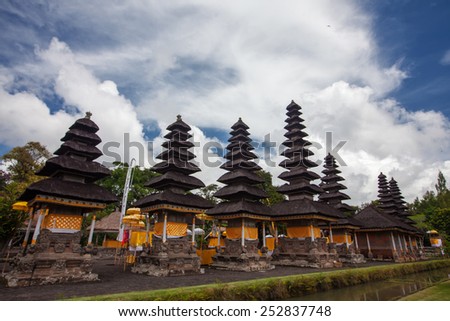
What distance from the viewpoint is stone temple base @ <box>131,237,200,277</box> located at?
640 inches

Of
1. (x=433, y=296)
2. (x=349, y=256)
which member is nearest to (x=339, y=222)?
(x=349, y=256)

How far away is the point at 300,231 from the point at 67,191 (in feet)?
61.5

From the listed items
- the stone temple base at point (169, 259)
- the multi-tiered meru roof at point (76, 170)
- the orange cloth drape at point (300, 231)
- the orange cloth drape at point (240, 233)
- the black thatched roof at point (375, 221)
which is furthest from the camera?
the black thatched roof at point (375, 221)

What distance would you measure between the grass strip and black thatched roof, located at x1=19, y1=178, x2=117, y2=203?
291 inches

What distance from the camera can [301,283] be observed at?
12.2 metres

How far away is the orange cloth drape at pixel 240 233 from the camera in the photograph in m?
21.2

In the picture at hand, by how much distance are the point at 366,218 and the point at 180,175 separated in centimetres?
2735

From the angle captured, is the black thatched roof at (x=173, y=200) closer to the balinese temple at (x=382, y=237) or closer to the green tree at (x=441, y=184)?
the balinese temple at (x=382, y=237)

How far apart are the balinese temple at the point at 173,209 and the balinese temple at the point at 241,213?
3.15m

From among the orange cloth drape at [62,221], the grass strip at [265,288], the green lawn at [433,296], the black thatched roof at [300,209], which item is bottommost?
the green lawn at [433,296]

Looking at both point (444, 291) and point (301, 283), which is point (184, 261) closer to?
point (301, 283)

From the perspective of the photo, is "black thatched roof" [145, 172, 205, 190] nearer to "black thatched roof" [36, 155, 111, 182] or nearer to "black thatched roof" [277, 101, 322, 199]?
"black thatched roof" [36, 155, 111, 182]

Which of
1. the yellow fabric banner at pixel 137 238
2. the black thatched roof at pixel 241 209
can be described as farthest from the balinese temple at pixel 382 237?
the yellow fabric banner at pixel 137 238

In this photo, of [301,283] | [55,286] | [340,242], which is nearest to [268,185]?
[340,242]
